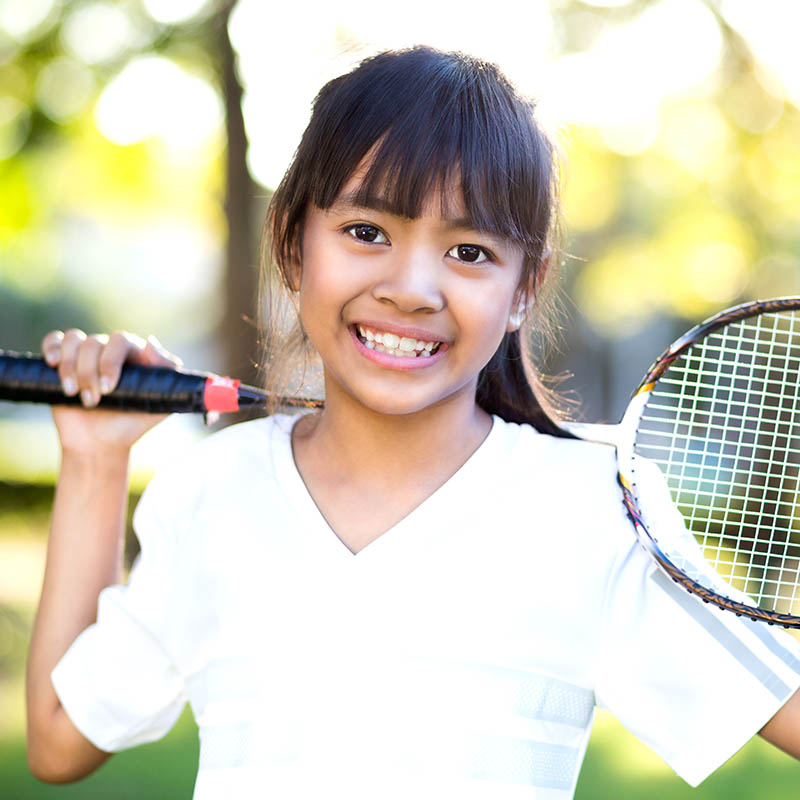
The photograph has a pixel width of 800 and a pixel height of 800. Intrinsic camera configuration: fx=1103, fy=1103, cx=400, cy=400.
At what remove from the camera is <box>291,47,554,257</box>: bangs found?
61.1 inches

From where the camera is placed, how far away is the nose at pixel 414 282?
1537 mm

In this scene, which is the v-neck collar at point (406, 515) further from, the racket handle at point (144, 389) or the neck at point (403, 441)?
the racket handle at point (144, 389)

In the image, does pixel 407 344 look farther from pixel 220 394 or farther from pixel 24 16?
pixel 24 16

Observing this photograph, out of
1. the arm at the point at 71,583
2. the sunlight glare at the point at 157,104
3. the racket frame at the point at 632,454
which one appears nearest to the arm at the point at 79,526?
the arm at the point at 71,583

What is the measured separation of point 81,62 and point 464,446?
5774 millimetres

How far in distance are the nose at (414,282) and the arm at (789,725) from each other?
0.71m

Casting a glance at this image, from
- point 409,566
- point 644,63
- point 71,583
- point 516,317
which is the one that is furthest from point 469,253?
point 644,63

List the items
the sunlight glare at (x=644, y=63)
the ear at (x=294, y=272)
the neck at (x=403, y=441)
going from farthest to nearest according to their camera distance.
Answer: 1. the sunlight glare at (x=644, y=63)
2. the ear at (x=294, y=272)
3. the neck at (x=403, y=441)

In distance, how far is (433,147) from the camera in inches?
61.3

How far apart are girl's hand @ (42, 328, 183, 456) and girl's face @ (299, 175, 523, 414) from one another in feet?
1.19

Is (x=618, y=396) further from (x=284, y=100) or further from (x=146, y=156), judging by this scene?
(x=284, y=100)

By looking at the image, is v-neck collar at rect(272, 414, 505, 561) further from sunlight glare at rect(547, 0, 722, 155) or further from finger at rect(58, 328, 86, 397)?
sunlight glare at rect(547, 0, 722, 155)

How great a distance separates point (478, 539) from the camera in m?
1.59

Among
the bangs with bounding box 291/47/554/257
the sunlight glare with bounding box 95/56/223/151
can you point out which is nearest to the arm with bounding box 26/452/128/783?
the bangs with bounding box 291/47/554/257
